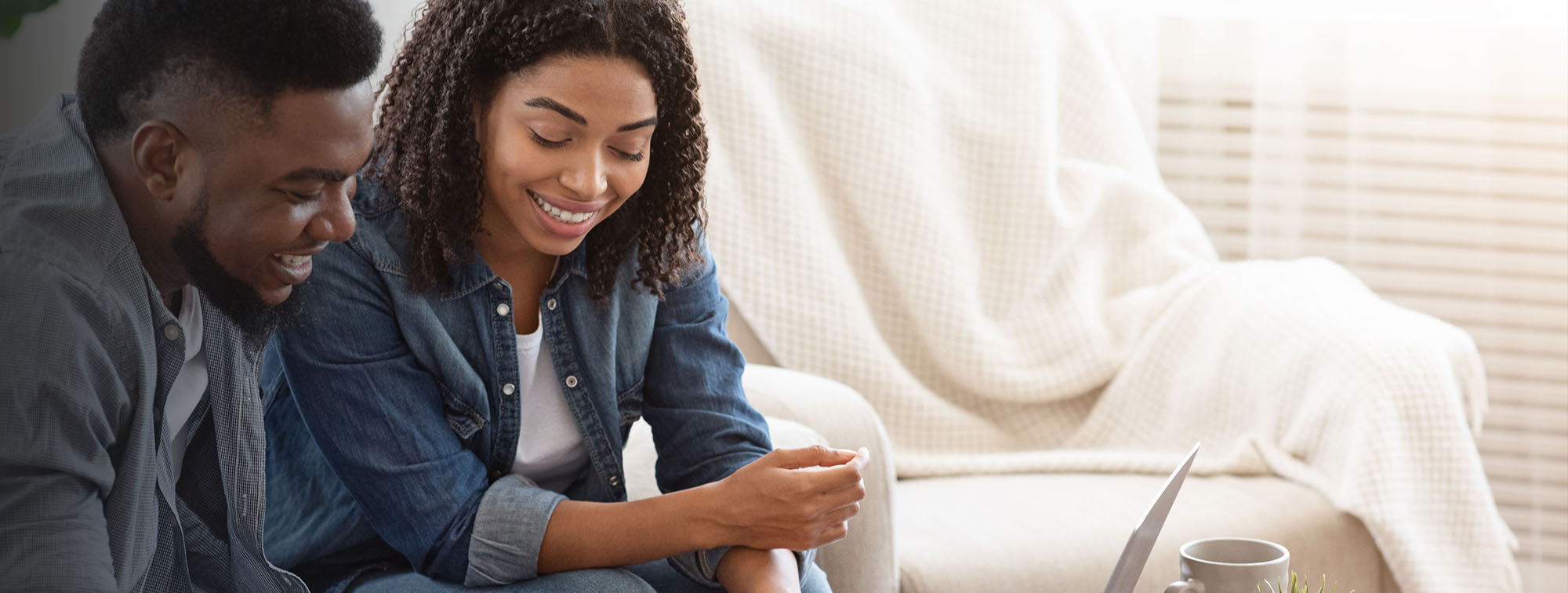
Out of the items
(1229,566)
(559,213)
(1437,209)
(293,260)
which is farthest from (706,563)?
(1437,209)

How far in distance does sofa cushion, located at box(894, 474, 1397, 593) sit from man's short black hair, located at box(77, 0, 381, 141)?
3.05ft

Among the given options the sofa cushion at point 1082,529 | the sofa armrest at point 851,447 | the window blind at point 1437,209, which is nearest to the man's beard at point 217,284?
the sofa armrest at point 851,447

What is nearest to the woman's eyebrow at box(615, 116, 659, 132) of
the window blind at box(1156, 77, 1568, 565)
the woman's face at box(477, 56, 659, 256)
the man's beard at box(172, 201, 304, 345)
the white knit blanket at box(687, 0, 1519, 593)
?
the woman's face at box(477, 56, 659, 256)

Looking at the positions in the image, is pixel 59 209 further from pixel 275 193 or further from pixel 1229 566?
pixel 1229 566

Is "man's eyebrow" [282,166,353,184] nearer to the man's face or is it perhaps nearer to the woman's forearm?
the man's face

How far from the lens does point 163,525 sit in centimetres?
66

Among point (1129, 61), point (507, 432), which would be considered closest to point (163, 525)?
point (507, 432)

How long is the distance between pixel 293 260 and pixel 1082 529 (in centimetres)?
108

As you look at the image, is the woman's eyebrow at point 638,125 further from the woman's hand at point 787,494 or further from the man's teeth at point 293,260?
the man's teeth at point 293,260

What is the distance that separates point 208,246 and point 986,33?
155cm

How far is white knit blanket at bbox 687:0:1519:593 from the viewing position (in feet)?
5.71

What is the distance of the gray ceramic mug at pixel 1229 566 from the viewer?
0.86 meters

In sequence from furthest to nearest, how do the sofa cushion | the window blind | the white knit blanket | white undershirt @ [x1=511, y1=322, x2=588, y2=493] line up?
1. the window blind
2. the white knit blanket
3. the sofa cushion
4. white undershirt @ [x1=511, y1=322, x2=588, y2=493]

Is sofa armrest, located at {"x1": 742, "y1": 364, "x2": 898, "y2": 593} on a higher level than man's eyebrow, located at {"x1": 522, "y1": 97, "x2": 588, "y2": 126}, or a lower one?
lower
